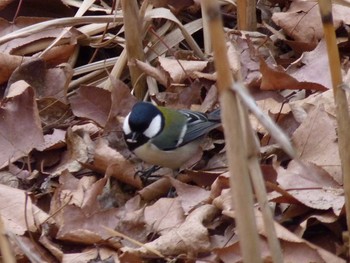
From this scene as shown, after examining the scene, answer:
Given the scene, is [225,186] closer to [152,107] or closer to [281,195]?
[281,195]

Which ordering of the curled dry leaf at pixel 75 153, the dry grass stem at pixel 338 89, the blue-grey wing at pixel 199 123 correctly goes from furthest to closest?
1. the blue-grey wing at pixel 199 123
2. the curled dry leaf at pixel 75 153
3. the dry grass stem at pixel 338 89

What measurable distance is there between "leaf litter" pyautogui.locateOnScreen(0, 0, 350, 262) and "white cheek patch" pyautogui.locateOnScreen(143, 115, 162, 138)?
0.12 meters

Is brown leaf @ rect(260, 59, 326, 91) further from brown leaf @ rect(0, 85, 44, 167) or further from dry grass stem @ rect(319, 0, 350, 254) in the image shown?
dry grass stem @ rect(319, 0, 350, 254)

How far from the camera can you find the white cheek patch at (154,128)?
345 cm

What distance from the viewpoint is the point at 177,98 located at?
3.61 meters

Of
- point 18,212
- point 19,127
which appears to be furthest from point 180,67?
point 18,212

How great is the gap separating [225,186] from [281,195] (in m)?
0.25

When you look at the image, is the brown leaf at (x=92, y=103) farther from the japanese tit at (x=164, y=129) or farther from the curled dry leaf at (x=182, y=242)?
the curled dry leaf at (x=182, y=242)

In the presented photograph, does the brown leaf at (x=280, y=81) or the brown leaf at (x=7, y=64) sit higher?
the brown leaf at (x=7, y=64)

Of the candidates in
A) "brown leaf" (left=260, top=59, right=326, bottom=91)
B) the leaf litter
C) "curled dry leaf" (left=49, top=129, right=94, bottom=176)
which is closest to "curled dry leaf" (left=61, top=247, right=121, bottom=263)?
the leaf litter

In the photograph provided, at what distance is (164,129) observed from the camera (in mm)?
3584

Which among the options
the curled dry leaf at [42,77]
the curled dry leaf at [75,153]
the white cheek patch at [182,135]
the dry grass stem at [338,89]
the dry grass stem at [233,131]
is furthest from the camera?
the curled dry leaf at [42,77]

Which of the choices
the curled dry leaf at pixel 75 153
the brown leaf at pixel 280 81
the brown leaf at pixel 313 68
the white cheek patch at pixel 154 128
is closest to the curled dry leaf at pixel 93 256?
the curled dry leaf at pixel 75 153

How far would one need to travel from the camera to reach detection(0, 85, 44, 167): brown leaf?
329cm
